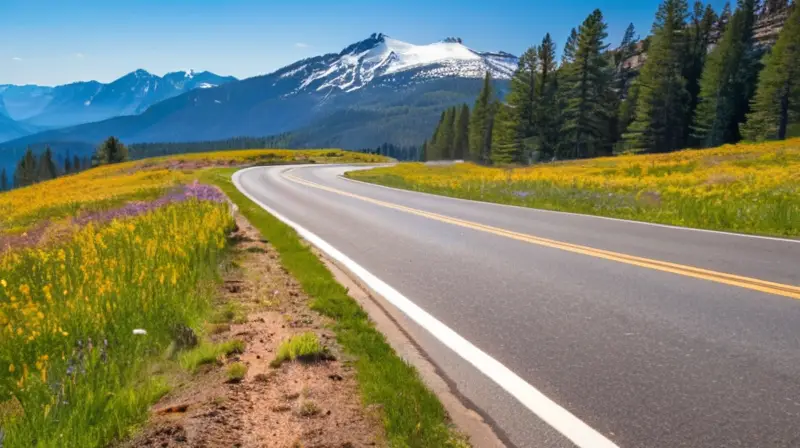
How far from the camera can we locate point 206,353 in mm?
4117

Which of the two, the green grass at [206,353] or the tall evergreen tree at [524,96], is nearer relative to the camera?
the green grass at [206,353]

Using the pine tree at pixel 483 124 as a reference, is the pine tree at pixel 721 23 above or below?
above

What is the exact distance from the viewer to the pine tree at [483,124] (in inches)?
2918

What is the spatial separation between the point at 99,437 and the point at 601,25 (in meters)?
54.4

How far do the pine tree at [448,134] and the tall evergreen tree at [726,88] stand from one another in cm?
4986

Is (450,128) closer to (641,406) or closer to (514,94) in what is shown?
(514,94)

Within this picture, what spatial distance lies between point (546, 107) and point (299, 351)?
5704cm

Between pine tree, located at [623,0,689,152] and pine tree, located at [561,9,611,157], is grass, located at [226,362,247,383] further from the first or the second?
pine tree, located at [623,0,689,152]

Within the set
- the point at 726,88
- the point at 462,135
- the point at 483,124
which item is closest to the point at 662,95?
the point at 726,88

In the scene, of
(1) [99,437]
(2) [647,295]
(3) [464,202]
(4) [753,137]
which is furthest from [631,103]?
(1) [99,437]

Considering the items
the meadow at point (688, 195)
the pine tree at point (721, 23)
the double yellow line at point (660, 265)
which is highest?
the pine tree at point (721, 23)

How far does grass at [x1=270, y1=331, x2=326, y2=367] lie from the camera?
4.09 m

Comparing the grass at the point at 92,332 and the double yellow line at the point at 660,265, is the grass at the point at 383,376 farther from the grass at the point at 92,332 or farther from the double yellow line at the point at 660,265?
the double yellow line at the point at 660,265

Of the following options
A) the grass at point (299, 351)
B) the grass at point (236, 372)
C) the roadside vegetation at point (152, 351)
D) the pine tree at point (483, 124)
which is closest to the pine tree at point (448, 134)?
the pine tree at point (483, 124)
